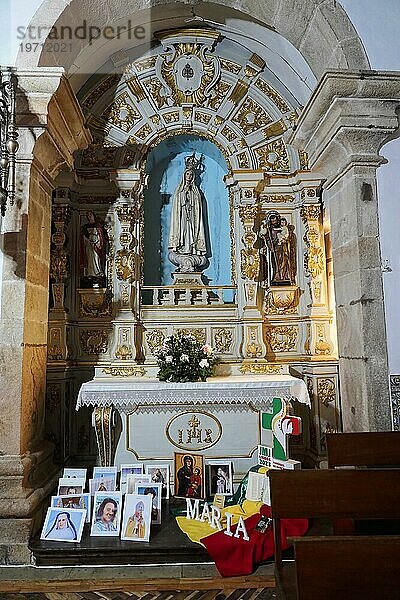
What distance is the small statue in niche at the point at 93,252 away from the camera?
6.22 meters

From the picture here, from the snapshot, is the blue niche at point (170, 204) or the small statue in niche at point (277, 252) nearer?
the small statue in niche at point (277, 252)

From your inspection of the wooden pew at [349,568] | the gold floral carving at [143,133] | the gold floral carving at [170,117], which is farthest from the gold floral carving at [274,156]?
the wooden pew at [349,568]

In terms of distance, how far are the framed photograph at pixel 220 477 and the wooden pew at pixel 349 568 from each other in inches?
128

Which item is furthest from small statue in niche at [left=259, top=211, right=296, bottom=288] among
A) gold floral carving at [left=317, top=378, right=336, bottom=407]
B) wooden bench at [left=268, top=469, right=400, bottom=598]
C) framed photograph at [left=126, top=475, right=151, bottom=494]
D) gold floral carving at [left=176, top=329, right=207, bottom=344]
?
wooden bench at [left=268, top=469, right=400, bottom=598]

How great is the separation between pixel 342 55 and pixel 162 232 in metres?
3.20

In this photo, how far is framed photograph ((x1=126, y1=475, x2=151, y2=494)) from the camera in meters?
4.48

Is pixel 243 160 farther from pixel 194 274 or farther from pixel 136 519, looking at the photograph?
pixel 136 519

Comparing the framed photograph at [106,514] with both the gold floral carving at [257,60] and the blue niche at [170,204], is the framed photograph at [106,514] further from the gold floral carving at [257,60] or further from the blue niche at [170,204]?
the gold floral carving at [257,60]

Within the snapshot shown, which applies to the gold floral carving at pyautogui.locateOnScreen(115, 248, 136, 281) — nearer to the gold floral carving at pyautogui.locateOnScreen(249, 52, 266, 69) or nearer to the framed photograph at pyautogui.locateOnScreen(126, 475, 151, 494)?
the framed photograph at pyautogui.locateOnScreen(126, 475, 151, 494)

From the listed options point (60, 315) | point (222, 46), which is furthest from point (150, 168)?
point (60, 315)

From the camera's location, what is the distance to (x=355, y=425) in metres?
4.12

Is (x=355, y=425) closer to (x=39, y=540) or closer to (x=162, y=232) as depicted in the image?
(x=39, y=540)

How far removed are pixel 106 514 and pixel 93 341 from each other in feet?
7.96

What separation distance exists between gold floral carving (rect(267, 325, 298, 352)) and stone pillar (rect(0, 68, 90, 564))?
296 centimetres
